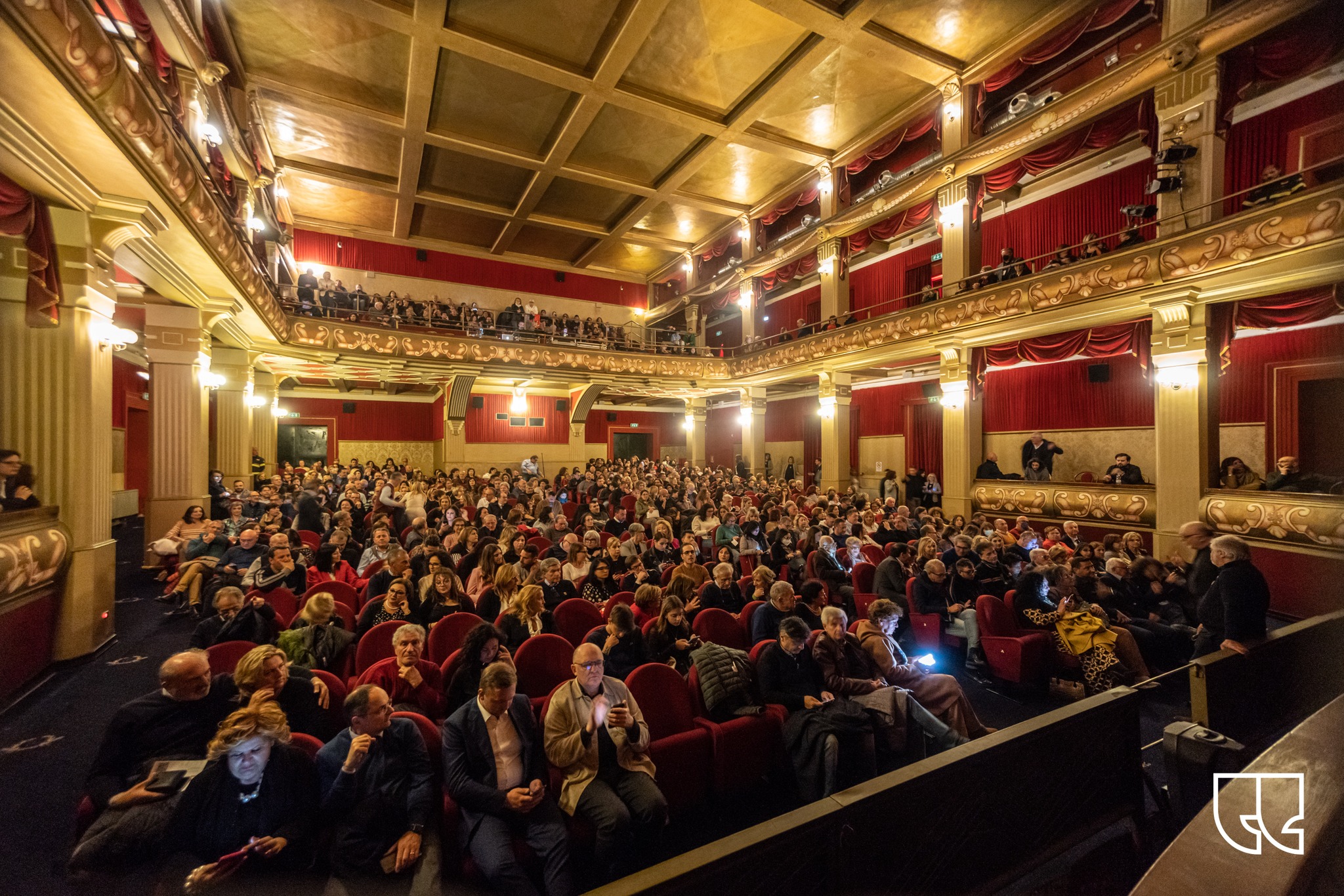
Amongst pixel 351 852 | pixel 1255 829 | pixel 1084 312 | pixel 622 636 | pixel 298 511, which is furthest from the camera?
pixel 1084 312

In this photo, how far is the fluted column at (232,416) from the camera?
Answer: 947 cm

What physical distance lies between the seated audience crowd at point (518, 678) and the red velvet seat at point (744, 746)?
5cm

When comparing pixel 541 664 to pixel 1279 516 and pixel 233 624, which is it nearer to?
pixel 233 624

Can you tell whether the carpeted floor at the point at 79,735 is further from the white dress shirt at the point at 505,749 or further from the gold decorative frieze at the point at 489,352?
the gold decorative frieze at the point at 489,352

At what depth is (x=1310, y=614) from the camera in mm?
6121

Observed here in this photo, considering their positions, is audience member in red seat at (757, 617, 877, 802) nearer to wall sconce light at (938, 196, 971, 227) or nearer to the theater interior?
the theater interior

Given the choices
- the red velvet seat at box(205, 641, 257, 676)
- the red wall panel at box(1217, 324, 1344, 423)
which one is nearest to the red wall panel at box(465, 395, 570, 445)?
the red velvet seat at box(205, 641, 257, 676)

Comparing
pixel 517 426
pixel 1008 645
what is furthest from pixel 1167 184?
pixel 517 426

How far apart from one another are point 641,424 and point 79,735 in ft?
58.7

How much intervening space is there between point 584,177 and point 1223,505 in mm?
13647

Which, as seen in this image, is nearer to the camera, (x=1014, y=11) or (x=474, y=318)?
(x=1014, y=11)

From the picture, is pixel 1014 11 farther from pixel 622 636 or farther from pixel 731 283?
pixel 622 636

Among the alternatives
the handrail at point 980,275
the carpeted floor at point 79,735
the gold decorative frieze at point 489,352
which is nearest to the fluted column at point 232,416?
the gold decorative frieze at point 489,352

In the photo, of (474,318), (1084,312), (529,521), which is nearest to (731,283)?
(474,318)
